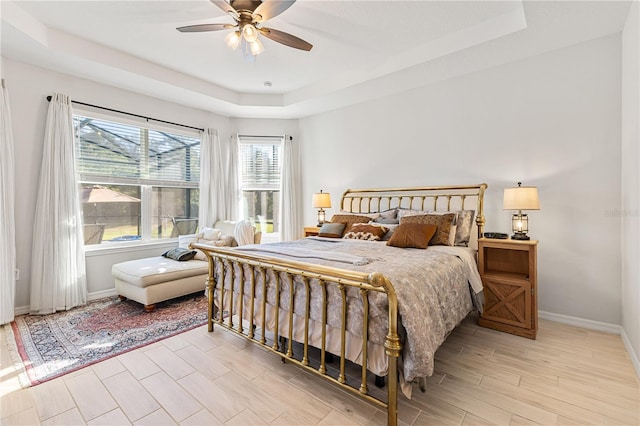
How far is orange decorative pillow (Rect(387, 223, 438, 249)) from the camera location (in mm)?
2736

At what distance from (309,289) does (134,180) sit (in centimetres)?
351

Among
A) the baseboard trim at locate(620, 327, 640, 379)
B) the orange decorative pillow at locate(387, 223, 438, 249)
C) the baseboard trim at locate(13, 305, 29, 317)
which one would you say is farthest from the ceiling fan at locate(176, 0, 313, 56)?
the baseboard trim at locate(620, 327, 640, 379)

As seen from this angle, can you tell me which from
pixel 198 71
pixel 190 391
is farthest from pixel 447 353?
pixel 198 71

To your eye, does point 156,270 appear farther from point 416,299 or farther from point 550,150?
point 550,150

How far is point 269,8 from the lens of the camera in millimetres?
2088

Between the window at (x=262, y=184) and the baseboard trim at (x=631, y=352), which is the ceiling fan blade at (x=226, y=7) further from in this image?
the baseboard trim at (x=631, y=352)

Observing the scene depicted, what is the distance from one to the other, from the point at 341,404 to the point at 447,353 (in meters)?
1.07

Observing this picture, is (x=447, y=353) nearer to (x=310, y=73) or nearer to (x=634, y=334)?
(x=634, y=334)

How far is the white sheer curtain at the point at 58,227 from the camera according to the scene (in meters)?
3.13

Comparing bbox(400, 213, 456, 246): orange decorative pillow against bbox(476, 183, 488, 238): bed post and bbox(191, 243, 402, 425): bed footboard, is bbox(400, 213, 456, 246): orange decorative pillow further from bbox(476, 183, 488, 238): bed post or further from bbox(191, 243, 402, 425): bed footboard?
bbox(191, 243, 402, 425): bed footboard

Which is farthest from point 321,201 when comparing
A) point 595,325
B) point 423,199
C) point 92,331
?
point 595,325

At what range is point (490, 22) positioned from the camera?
2707 millimetres

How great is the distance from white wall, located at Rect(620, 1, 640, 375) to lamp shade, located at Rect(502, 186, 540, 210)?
1.99 feet

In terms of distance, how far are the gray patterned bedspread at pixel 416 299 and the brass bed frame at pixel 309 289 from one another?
59 mm
